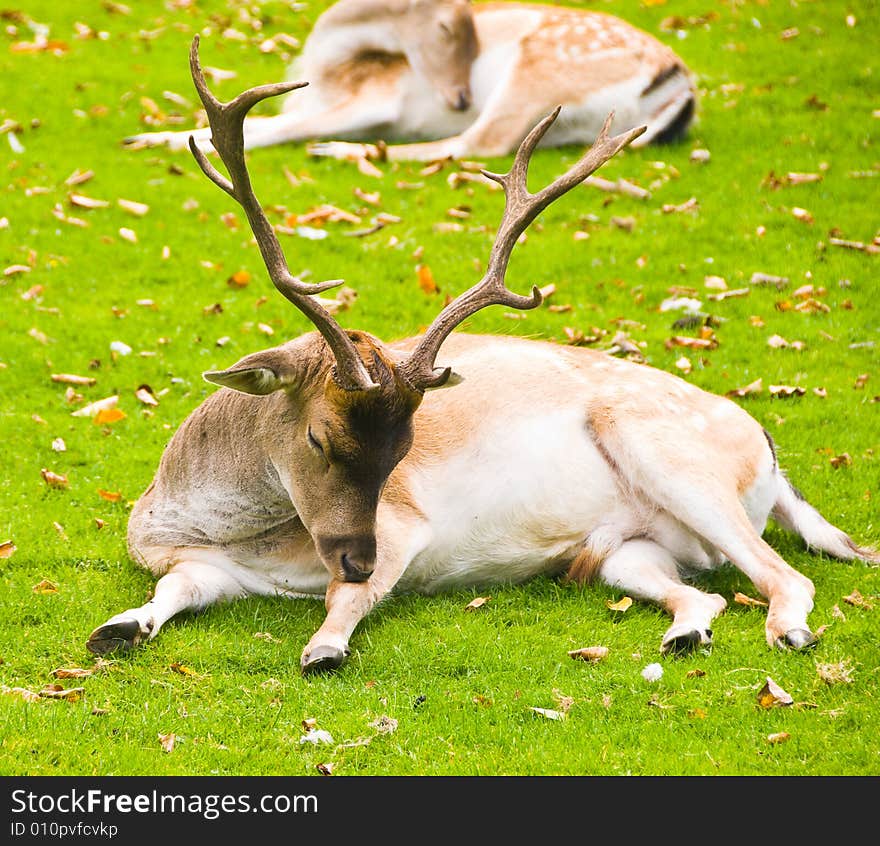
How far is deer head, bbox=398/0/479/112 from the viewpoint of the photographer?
492 inches

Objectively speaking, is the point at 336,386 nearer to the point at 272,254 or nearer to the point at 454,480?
the point at 272,254

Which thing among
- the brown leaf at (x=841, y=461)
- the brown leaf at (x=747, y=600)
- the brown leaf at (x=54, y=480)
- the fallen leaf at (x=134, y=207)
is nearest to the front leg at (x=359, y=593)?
the brown leaf at (x=747, y=600)

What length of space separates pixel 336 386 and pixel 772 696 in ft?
6.42

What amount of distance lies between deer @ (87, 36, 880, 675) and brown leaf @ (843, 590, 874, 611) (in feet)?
0.71

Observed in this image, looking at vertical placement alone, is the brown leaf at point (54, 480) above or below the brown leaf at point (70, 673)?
below

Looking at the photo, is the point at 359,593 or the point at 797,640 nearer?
the point at 797,640

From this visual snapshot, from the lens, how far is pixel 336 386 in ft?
→ 17.7

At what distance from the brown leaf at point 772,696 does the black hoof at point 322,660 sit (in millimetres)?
1562

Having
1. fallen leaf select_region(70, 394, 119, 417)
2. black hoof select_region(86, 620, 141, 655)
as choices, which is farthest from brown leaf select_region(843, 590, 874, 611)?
fallen leaf select_region(70, 394, 119, 417)

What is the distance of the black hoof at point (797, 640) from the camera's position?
5.45 metres

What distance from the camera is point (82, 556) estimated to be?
6383mm

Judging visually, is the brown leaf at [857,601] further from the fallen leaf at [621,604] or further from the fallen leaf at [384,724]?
the fallen leaf at [384,724]

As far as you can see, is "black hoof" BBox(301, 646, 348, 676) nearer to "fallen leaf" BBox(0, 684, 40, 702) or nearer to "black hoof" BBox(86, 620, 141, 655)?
"black hoof" BBox(86, 620, 141, 655)

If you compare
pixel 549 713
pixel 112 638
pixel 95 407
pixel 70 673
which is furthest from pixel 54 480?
pixel 549 713
